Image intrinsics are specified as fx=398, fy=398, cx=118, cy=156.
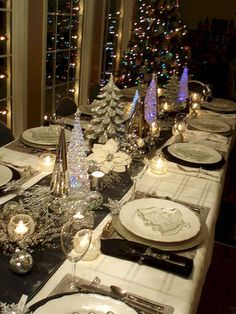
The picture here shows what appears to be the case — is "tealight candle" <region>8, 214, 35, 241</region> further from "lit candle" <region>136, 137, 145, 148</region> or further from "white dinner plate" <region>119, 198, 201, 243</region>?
"lit candle" <region>136, 137, 145, 148</region>

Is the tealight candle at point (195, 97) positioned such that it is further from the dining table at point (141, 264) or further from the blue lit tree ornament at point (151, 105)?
the dining table at point (141, 264)

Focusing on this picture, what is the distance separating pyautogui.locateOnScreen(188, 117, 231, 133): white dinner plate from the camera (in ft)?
8.50

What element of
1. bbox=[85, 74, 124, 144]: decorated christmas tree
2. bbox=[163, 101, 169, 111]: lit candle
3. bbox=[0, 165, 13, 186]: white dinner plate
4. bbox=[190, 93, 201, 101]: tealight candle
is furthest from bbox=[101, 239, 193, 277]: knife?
bbox=[190, 93, 201, 101]: tealight candle

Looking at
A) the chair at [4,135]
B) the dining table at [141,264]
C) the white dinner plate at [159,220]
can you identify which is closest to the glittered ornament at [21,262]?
the dining table at [141,264]

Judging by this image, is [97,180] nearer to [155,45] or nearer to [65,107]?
[65,107]

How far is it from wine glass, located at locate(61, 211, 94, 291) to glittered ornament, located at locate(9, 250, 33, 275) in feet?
0.36

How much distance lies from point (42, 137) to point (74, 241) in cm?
110

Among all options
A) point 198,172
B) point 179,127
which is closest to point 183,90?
point 179,127

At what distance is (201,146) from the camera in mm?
2176

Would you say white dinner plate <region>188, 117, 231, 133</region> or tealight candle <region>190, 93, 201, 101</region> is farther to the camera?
tealight candle <region>190, 93, 201, 101</region>

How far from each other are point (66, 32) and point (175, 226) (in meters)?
3.60

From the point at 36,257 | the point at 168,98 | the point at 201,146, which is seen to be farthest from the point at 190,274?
the point at 168,98

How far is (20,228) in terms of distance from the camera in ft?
3.97

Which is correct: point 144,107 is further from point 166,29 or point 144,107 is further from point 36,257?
point 166,29
